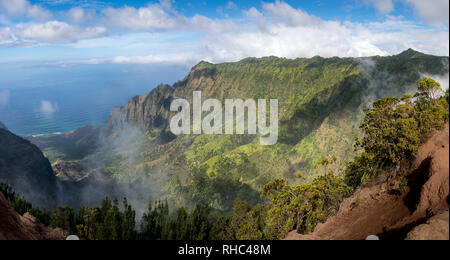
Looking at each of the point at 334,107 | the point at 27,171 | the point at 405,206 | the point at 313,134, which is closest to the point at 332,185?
the point at 405,206

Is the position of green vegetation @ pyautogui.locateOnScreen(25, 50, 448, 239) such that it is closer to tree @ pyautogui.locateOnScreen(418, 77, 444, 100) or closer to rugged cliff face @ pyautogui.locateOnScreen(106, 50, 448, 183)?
tree @ pyautogui.locateOnScreen(418, 77, 444, 100)

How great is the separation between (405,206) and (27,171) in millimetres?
171436

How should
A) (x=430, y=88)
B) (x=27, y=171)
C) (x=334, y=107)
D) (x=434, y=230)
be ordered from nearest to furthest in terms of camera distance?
1. (x=434, y=230)
2. (x=430, y=88)
3. (x=27, y=171)
4. (x=334, y=107)

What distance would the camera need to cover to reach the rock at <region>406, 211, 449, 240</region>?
14.9 m

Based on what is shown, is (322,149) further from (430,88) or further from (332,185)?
(430,88)

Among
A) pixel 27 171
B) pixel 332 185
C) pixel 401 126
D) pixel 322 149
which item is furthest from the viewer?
pixel 27 171

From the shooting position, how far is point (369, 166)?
32438mm

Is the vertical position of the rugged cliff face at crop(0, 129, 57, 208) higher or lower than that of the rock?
lower

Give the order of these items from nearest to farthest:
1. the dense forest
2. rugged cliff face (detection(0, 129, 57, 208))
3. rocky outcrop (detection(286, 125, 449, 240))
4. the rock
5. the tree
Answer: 1. the rock
2. rocky outcrop (detection(286, 125, 449, 240))
3. the dense forest
4. the tree
5. rugged cliff face (detection(0, 129, 57, 208))

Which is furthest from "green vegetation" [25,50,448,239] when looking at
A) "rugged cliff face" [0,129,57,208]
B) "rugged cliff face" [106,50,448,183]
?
"rugged cliff face" [0,129,57,208]

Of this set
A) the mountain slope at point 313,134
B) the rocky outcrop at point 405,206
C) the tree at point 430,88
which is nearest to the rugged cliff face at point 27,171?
the mountain slope at point 313,134

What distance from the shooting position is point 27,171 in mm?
142500

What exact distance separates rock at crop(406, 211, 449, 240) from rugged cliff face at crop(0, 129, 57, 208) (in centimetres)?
14390
